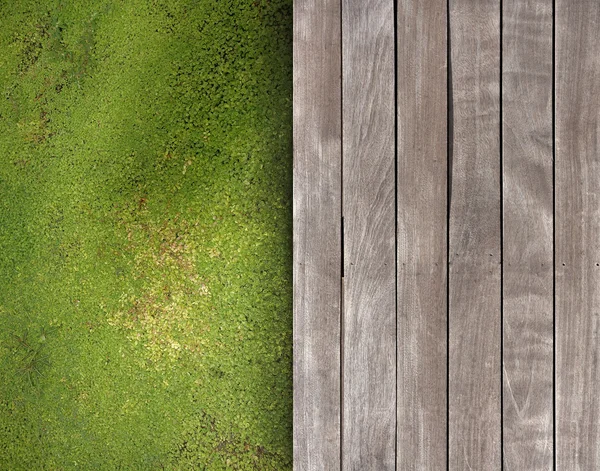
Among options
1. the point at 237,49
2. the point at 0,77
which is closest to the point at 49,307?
the point at 0,77

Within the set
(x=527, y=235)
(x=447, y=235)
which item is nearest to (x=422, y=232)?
(x=447, y=235)

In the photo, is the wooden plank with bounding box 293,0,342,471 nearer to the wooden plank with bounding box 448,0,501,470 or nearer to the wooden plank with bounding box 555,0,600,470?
the wooden plank with bounding box 448,0,501,470

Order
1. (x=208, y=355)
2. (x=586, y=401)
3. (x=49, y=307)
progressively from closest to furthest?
(x=586, y=401) < (x=208, y=355) < (x=49, y=307)

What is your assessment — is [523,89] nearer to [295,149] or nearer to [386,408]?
[295,149]

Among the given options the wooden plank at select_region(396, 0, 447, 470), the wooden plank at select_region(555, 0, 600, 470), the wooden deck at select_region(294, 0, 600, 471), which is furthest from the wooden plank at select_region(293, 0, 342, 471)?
the wooden plank at select_region(555, 0, 600, 470)

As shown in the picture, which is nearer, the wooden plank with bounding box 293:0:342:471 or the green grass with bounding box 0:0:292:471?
the wooden plank with bounding box 293:0:342:471

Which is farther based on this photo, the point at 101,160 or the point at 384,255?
the point at 101,160
